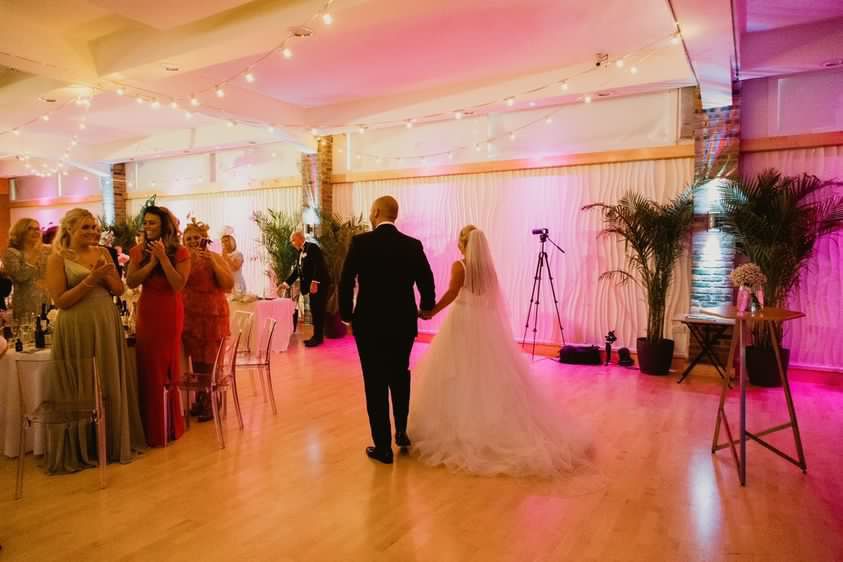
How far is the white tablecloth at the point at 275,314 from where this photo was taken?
6.85 m

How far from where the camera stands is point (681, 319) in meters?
6.38

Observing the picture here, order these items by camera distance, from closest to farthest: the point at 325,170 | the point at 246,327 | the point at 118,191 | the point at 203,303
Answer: the point at 203,303
the point at 246,327
the point at 325,170
the point at 118,191

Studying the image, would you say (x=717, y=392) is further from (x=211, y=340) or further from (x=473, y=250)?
(x=211, y=340)

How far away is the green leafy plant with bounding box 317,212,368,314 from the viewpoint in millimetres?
8875

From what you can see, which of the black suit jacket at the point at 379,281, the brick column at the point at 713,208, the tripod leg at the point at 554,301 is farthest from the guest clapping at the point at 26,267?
the brick column at the point at 713,208

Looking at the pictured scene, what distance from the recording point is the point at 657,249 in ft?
21.7

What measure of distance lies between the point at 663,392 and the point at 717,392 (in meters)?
0.54

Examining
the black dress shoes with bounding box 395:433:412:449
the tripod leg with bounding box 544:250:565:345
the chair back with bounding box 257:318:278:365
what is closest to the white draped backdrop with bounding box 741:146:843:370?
the tripod leg with bounding box 544:250:565:345

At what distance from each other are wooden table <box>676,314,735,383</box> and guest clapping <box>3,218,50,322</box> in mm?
6059

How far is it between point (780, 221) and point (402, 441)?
15.1 feet

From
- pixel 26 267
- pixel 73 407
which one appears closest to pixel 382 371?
pixel 73 407

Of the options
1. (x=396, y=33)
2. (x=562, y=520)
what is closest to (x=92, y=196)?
(x=396, y=33)

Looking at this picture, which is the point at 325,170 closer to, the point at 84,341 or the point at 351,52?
the point at 351,52

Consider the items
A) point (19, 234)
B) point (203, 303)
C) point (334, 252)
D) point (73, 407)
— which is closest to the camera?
point (73, 407)
